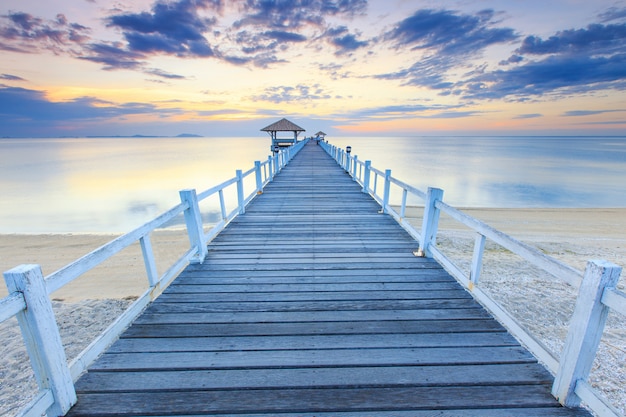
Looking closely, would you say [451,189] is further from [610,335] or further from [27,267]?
[27,267]

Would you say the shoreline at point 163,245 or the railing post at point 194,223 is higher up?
the railing post at point 194,223

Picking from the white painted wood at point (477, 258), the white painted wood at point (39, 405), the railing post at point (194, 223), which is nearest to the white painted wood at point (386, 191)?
the white painted wood at point (477, 258)

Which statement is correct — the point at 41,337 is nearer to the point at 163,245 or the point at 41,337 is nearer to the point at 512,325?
the point at 512,325

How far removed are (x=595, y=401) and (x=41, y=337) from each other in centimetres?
353

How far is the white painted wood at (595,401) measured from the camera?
1.75m

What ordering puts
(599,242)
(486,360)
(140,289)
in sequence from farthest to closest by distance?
(599,242), (140,289), (486,360)

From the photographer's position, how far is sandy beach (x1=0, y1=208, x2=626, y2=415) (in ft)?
16.0

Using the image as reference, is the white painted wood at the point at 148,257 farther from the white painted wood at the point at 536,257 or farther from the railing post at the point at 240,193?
the railing post at the point at 240,193

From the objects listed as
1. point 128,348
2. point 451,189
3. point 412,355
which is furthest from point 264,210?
point 451,189

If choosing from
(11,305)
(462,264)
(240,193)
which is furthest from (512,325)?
(462,264)

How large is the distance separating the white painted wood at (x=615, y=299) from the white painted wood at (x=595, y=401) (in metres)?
0.59

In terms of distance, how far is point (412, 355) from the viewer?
8.25 feet

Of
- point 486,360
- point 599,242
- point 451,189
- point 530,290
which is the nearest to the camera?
point 486,360

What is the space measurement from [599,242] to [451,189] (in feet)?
68.0
